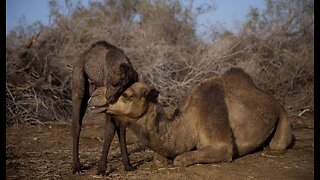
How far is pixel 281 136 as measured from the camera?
19.6 feet

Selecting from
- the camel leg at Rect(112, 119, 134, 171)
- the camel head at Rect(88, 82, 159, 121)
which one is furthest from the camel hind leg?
the camel head at Rect(88, 82, 159, 121)

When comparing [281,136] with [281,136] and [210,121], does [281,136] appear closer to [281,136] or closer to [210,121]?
[281,136]

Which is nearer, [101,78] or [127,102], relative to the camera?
[127,102]

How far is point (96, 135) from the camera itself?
7.94 metres

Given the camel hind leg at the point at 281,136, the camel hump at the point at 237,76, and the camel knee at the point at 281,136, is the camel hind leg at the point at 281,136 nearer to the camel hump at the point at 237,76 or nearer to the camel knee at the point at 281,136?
the camel knee at the point at 281,136

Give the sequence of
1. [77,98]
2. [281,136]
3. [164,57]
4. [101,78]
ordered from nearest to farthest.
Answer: [101,78] < [77,98] < [281,136] < [164,57]

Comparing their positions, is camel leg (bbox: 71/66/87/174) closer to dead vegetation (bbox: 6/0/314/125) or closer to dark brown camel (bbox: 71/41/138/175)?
dark brown camel (bbox: 71/41/138/175)

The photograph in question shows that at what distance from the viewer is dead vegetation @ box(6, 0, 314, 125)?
970 cm

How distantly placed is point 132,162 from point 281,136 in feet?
7.06

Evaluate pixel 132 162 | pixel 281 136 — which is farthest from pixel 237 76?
pixel 132 162

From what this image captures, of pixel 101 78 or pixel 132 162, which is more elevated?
pixel 101 78

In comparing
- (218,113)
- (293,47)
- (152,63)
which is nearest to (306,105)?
(293,47)

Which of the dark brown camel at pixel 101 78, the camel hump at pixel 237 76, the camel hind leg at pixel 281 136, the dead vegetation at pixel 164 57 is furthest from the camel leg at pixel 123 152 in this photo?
the dead vegetation at pixel 164 57
